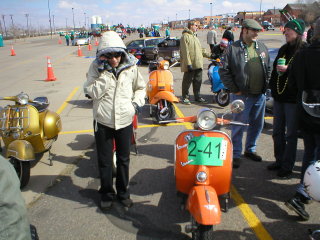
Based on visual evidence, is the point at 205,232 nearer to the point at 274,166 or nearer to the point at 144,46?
the point at 274,166

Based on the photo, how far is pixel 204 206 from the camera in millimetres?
2406

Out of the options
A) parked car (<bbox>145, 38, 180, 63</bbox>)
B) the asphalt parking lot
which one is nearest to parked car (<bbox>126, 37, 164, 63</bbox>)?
parked car (<bbox>145, 38, 180, 63</bbox>)

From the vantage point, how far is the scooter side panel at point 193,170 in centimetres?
289

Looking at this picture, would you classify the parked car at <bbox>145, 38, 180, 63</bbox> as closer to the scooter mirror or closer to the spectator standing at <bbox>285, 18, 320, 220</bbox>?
the spectator standing at <bbox>285, 18, 320, 220</bbox>

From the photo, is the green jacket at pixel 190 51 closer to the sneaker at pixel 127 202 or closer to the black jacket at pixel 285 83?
the black jacket at pixel 285 83

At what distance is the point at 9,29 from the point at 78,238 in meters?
88.6

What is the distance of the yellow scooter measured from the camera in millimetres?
3693

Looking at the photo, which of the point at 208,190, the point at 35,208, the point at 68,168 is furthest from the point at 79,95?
the point at 208,190

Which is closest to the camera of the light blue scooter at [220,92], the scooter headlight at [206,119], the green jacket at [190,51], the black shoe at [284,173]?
the scooter headlight at [206,119]

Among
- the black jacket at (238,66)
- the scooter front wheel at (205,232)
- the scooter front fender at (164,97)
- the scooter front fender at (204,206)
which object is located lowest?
the scooter front wheel at (205,232)

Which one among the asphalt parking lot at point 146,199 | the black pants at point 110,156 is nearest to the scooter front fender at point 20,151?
the asphalt parking lot at point 146,199

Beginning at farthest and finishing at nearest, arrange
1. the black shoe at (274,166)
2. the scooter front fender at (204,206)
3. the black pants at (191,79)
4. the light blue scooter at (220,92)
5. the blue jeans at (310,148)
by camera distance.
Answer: the black pants at (191,79)
the light blue scooter at (220,92)
the black shoe at (274,166)
the blue jeans at (310,148)
the scooter front fender at (204,206)

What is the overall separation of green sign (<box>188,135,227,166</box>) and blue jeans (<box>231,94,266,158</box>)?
1.38 m

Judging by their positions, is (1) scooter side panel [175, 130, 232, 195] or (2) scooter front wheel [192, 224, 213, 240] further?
(1) scooter side panel [175, 130, 232, 195]
